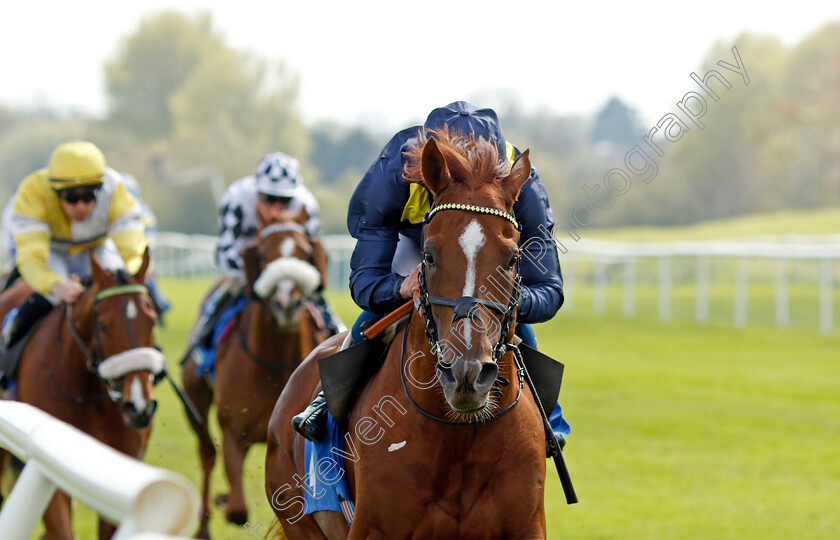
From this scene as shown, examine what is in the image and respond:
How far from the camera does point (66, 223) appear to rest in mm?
6285

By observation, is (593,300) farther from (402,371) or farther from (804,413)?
(402,371)

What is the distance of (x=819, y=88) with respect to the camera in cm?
4975

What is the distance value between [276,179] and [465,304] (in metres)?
4.62

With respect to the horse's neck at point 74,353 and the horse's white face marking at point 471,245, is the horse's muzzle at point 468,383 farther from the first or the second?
the horse's neck at point 74,353

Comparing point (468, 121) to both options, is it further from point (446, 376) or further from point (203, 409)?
point (203, 409)

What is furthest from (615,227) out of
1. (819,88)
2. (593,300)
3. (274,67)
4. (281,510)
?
(281,510)

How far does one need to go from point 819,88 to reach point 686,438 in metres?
A: 43.7

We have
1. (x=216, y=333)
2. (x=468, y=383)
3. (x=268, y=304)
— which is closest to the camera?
(x=468, y=383)

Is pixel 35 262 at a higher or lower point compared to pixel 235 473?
higher

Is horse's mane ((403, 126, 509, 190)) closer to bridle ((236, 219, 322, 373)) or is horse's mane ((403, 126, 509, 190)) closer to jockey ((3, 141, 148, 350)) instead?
jockey ((3, 141, 148, 350))

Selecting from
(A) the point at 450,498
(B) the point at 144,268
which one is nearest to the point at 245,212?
(B) the point at 144,268

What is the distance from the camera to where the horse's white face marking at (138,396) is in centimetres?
513

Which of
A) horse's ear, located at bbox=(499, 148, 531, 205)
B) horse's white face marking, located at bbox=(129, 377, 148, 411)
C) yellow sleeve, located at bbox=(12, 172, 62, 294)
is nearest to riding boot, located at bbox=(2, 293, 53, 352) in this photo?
yellow sleeve, located at bbox=(12, 172, 62, 294)

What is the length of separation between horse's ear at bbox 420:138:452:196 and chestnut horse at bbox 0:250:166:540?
254cm
